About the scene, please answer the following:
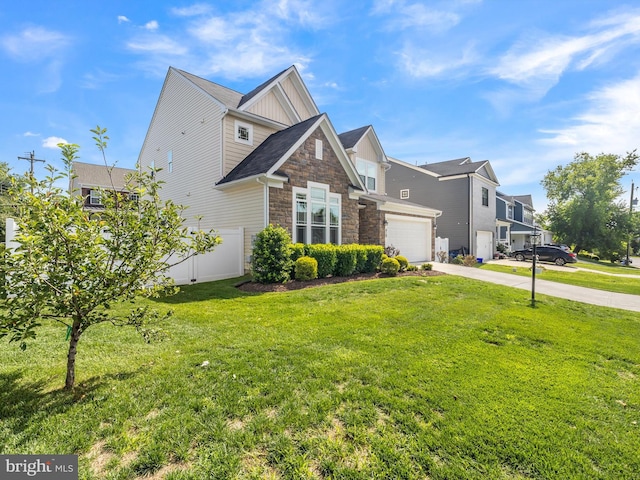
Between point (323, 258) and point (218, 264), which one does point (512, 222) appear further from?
point (218, 264)

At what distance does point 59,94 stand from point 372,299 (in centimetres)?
1600

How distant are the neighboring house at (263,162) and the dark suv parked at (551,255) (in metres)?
14.5

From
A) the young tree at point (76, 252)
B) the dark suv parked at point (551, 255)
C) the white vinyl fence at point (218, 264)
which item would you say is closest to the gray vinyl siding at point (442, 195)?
the dark suv parked at point (551, 255)

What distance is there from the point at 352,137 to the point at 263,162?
27.5 feet

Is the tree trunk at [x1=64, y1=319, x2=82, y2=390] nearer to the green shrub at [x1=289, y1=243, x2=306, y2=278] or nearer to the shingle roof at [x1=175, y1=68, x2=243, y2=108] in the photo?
the green shrub at [x1=289, y1=243, x2=306, y2=278]

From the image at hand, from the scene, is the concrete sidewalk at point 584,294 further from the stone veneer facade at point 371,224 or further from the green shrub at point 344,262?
the green shrub at point 344,262

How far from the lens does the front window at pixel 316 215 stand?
11602 millimetres

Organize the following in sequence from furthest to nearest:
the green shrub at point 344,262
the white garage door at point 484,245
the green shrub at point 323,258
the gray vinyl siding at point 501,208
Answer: the gray vinyl siding at point 501,208 < the white garage door at point 484,245 < the green shrub at point 344,262 < the green shrub at point 323,258

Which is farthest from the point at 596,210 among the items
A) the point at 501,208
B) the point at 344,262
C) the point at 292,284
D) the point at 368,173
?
the point at 292,284

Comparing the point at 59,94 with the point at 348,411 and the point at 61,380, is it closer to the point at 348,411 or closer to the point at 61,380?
the point at 61,380

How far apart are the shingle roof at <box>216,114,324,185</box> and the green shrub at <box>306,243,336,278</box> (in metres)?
3.33

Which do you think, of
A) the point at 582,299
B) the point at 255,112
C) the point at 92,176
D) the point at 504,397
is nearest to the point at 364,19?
the point at 255,112

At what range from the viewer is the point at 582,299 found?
9000 mm

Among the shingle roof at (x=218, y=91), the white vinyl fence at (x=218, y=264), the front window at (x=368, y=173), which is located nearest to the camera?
the white vinyl fence at (x=218, y=264)
